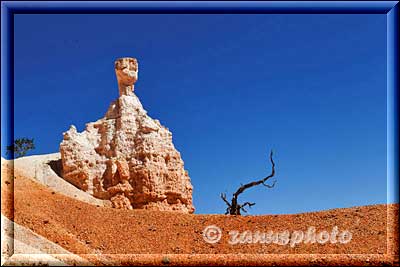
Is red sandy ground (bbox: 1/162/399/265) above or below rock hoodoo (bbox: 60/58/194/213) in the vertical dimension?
below

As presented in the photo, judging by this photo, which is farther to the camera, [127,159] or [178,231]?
[127,159]

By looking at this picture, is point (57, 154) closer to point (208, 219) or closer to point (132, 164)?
point (132, 164)

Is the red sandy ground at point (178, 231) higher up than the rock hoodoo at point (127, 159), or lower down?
lower down

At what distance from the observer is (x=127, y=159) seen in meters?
33.2

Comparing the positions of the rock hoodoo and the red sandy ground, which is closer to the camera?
the red sandy ground

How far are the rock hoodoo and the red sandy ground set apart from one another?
9.99m

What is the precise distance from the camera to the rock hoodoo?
32375 mm

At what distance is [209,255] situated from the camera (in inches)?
703

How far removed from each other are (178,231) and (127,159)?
13482 millimetres

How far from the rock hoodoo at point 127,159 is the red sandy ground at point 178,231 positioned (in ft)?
32.8

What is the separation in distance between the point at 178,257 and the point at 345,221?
795 centimetres

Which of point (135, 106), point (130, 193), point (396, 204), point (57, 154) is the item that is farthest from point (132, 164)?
point (396, 204)

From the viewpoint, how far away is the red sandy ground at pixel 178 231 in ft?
56.6

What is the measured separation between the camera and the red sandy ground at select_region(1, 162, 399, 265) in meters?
17.2
